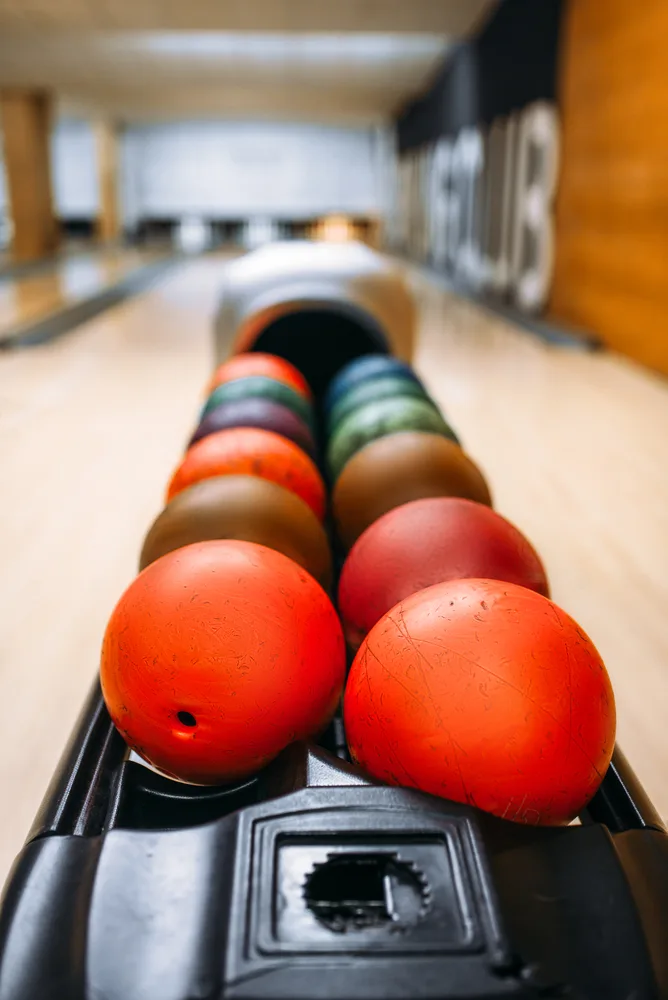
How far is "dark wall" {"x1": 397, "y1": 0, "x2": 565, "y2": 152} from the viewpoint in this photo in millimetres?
4688

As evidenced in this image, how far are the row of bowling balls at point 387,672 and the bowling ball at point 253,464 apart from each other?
0.36m

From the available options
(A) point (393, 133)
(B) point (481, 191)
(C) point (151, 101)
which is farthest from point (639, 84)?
(A) point (393, 133)

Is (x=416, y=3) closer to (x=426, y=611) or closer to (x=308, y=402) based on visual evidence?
(x=308, y=402)

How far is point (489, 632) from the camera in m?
0.77

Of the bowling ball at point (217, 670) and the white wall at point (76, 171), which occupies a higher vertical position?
the white wall at point (76, 171)

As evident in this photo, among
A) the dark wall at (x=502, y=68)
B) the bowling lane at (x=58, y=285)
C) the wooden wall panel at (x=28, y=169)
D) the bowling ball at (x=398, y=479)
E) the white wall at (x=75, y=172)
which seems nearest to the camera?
the bowling ball at (x=398, y=479)

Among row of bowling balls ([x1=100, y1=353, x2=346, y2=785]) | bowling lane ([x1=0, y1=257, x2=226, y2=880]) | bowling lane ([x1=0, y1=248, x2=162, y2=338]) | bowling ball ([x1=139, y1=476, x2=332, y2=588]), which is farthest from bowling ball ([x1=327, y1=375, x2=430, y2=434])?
bowling lane ([x1=0, y1=248, x2=162, y2=338])

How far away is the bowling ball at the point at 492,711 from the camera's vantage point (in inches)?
28.1

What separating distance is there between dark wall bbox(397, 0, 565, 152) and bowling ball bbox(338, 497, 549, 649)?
4.17 metres

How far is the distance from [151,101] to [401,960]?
10810 millimetres

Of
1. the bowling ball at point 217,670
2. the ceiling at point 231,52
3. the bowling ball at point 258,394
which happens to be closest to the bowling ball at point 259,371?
the bowling ball at point 258,394

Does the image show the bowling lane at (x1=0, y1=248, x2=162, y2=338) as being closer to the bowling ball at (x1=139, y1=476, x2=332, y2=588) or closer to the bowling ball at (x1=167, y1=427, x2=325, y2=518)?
the bowling ball at (x1=167, y1=427, x2=325, y2=518)

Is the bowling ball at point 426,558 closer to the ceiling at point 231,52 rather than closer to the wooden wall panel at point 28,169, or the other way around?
the ceiling at point 231,52

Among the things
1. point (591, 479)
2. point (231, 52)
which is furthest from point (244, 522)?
point (231, 52)
